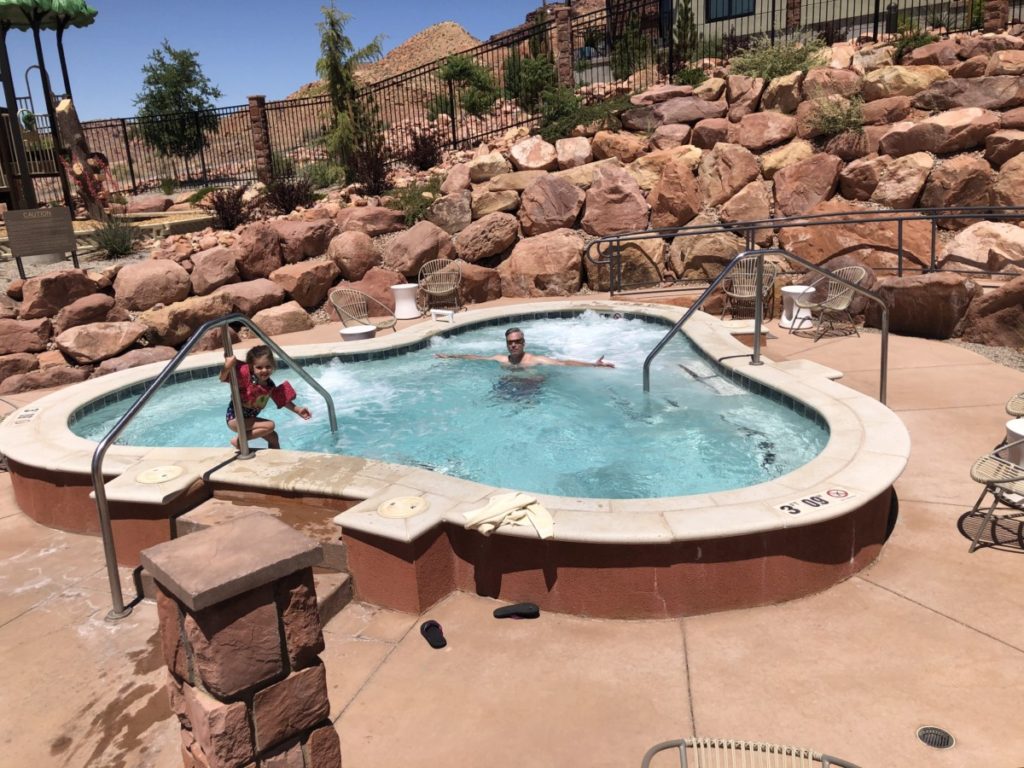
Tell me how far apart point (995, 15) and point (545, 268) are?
13.2 m

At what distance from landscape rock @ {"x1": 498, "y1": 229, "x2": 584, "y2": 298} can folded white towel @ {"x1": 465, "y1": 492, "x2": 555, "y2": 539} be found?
9126 millimetres

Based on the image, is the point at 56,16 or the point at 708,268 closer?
the point at 708,268

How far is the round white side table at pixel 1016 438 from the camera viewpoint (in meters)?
4.63

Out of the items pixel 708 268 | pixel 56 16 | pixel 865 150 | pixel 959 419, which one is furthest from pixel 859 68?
pixel 56 16

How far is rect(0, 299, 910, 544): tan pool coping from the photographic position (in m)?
3.84

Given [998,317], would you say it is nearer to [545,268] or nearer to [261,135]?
[545,268]

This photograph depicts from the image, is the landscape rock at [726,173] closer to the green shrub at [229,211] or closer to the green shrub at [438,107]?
the green shrub at [229,211]

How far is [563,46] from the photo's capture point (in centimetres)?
2050

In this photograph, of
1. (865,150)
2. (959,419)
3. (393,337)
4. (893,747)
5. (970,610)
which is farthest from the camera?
(865,150)

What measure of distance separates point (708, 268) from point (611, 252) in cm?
→ 164

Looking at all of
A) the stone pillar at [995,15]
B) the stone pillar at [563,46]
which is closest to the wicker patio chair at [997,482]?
the stone pillar at [995,15]

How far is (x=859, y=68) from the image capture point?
1614 centimetres

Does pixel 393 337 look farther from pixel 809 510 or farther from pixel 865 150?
pixel 865 150

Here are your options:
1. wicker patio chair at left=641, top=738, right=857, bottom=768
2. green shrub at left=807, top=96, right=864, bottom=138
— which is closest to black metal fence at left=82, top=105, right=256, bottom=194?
green shrub at left=807, top=96, right=864, bottom=138
